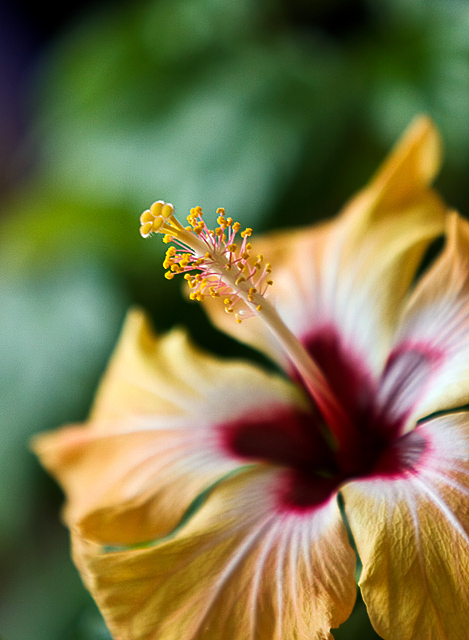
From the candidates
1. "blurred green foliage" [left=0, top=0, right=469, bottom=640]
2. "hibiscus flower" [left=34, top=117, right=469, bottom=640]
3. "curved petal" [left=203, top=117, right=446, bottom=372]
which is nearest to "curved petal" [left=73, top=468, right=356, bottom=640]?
"hibiscus flower" [left=34, top=117, right=469, bottom=640]

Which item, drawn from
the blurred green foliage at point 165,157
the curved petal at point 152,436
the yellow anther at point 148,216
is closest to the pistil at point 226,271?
the yellow anther at point 148,216

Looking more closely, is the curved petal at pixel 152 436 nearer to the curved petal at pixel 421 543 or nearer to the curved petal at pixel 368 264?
the curved petal at pixel 368 264

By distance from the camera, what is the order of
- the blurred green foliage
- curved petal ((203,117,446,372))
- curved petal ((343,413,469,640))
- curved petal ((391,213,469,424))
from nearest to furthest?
curved petal ((343,413,469,640)) < curved petal ((391,213,469,424)) < curved petal ((203,117,446,372)) < the blurred green foliage

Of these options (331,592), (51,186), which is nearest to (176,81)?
(51,186)

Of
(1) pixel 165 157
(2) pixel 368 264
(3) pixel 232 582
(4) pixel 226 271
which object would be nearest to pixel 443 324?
(2) pixel 368 264

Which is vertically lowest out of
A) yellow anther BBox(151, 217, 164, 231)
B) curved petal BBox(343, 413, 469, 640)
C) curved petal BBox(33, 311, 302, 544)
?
curved petal BBox(343, 413, 469, 640)

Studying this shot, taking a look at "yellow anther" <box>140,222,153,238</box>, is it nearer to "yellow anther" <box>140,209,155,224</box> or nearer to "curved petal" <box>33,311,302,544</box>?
"yellow anther" <box>140,209,155,224</box>

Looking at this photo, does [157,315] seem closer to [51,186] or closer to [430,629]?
[51,186]
